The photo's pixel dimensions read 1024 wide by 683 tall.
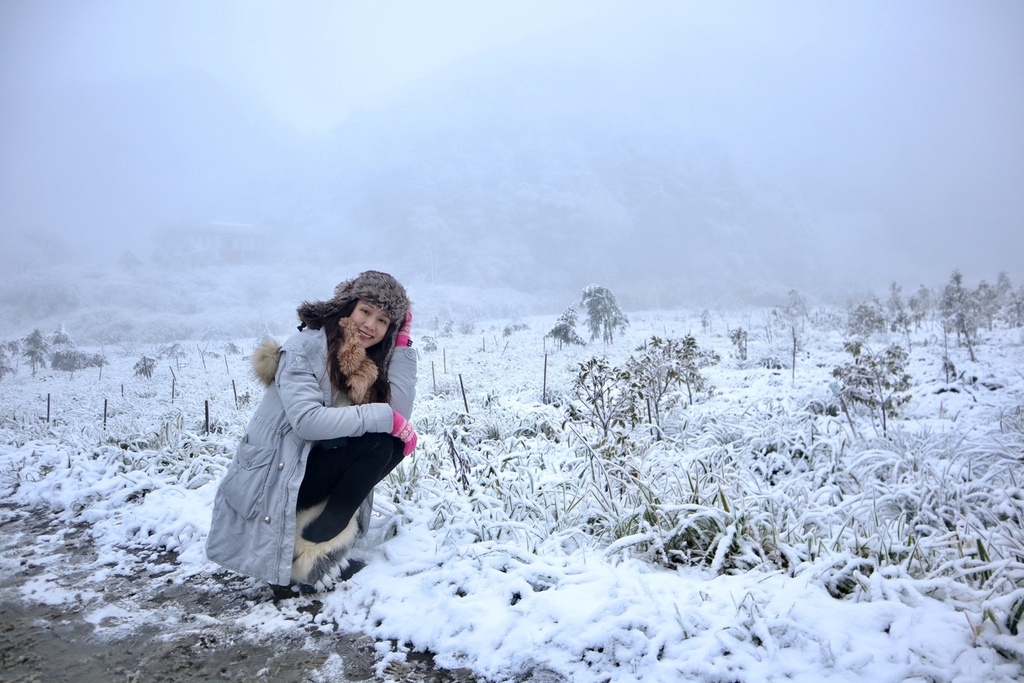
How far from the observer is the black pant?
216cm

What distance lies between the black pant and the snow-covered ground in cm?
33

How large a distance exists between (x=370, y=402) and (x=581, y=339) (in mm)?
13259

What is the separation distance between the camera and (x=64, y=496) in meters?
3.74

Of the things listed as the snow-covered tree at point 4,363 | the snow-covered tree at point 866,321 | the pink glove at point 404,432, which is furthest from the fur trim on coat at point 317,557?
the snow-covered tree at point 866,321

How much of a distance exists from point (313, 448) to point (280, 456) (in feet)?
0.46

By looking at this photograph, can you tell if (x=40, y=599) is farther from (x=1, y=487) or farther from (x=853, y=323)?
(x=853, y=323)

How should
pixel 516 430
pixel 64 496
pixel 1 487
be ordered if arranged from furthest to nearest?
pixel 516 430 → pixel 1 487 → pixel 64 496

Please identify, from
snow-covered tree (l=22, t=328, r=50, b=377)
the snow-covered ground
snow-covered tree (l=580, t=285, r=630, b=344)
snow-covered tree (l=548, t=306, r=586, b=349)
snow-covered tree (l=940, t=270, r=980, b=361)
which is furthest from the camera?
snow-covered tree (l=580, t=285, r=630, b=344)

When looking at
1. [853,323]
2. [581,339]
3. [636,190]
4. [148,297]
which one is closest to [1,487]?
[581,339]

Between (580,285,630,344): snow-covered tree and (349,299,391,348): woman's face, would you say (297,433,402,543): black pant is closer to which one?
(349,299,391,348): woman's face

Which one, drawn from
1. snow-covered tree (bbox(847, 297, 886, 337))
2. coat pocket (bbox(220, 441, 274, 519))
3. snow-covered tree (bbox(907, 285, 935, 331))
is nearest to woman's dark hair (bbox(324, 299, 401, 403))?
coat pocket (bbox(220, 441, 274, 519))

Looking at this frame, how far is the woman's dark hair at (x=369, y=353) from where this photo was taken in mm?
2191

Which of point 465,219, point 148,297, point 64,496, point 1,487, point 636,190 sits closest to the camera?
point 64,496

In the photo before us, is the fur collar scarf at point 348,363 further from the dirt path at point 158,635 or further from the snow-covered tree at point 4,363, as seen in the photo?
the snow-covered tree at point 4,363
